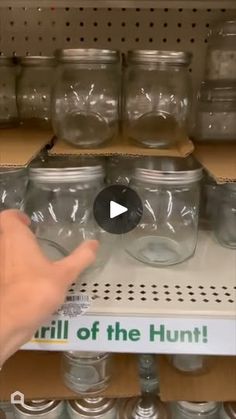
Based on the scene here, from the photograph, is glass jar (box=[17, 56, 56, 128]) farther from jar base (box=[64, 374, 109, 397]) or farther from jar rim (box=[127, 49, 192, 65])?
jar base (box=[64, 374, 109, 397])

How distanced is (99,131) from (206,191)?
0.30 m

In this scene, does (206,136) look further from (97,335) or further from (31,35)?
(97,335)

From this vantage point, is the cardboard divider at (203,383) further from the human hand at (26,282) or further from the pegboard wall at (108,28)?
the pegboard wall at (108,28)

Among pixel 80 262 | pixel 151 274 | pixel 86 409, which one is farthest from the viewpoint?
pixel 86 409

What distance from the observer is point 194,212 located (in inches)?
35.2

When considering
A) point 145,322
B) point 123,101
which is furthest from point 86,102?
point 145,322

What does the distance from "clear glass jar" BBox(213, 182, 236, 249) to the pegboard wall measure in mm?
357

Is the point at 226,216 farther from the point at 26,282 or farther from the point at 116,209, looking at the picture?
the point at 26,282

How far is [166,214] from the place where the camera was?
2.94ft

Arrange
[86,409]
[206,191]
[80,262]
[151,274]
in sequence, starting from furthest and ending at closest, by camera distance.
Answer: [206,191]
[86,409]
[151,274]
[80,262]

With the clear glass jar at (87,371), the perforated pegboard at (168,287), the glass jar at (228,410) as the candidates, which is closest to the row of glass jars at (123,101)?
the perforated pegboard at (168,287)

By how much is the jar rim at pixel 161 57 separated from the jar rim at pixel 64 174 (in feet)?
0.66

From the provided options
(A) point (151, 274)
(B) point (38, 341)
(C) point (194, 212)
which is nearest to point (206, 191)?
(C) point (194, 212)

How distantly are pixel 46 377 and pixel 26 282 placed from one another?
384 mm
